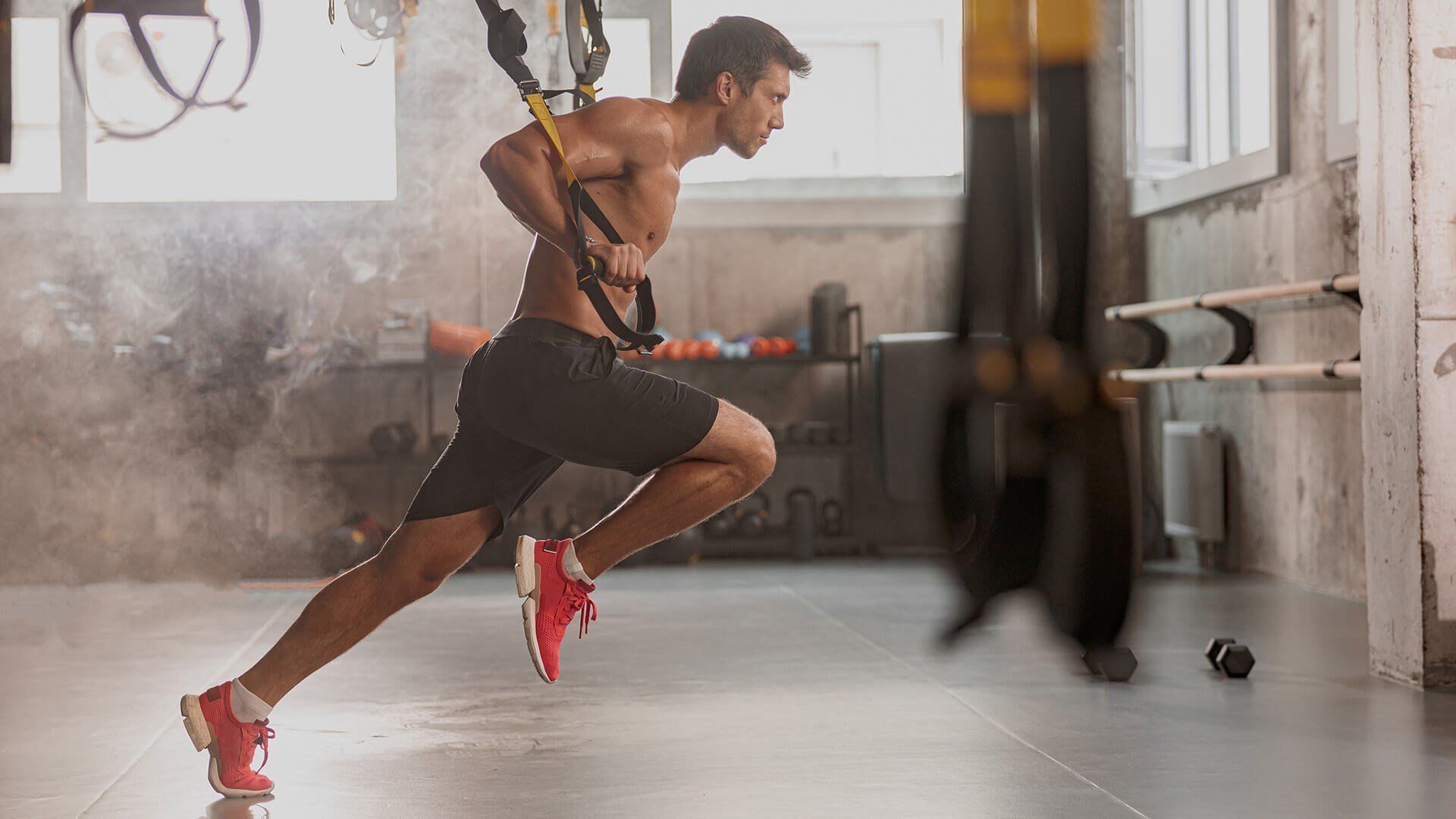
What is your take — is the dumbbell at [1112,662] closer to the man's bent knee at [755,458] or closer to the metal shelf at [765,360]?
the man's bent knee at [755,458]

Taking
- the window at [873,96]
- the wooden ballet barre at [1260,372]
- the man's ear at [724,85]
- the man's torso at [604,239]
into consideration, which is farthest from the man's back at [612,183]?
the window at [873,96]

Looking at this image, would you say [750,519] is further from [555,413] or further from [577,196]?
[577,196]

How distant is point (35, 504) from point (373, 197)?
2259 mm

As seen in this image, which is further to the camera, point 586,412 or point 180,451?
point 180,451

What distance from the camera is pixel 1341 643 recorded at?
435 centimetres

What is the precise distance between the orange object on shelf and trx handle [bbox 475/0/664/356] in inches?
184

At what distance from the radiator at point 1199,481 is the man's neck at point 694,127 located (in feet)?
14.8

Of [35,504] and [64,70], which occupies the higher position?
[64,70]

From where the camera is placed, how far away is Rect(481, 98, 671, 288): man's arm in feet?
7.35

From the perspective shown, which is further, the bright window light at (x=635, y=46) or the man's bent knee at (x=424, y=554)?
the bright window light at (x=635, y=46)

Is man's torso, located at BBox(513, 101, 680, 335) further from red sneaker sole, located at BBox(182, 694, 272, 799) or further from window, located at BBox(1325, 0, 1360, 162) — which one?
window, located at BBox(1325, 0, 1360, 162)

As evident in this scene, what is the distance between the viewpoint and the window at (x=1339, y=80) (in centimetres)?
544

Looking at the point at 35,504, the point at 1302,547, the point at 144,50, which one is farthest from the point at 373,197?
the point at 1302,547

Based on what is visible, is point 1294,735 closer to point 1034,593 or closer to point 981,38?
point 1034,593
